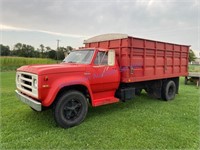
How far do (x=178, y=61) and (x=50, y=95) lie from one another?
632 centimetres

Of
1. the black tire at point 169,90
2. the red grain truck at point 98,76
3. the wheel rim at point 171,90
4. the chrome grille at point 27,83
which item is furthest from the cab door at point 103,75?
the wheel rim at point 171,90

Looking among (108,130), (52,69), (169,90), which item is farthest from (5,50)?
(108,130)

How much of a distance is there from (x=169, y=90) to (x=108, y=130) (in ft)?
15.9

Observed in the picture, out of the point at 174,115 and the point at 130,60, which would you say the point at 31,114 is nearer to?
the point at 130,60

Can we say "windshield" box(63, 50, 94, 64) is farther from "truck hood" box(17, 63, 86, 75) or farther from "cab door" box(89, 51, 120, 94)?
"truck hood" box(17, 63, 86, 75)

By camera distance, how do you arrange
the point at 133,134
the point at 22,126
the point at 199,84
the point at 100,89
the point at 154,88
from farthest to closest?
the point at 199,84 < the point at 154,88 < the point at 100,89 < the point at 22,126 < the point at 133,134

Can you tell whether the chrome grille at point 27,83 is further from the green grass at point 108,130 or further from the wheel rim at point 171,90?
the wheel rim at point 171,90

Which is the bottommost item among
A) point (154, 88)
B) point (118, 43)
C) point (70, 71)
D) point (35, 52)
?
point (154, 88)

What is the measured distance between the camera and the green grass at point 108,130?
149 inches

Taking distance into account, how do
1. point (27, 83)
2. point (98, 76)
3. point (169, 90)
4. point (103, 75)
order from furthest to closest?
point (169, 90), point (103, 75), point (98, 76), point (27, 83)

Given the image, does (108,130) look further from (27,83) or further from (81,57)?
(27,83)

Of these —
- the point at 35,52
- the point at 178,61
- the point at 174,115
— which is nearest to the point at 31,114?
the point at 174,115

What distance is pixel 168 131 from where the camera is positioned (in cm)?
447

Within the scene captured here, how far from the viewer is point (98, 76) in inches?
210
